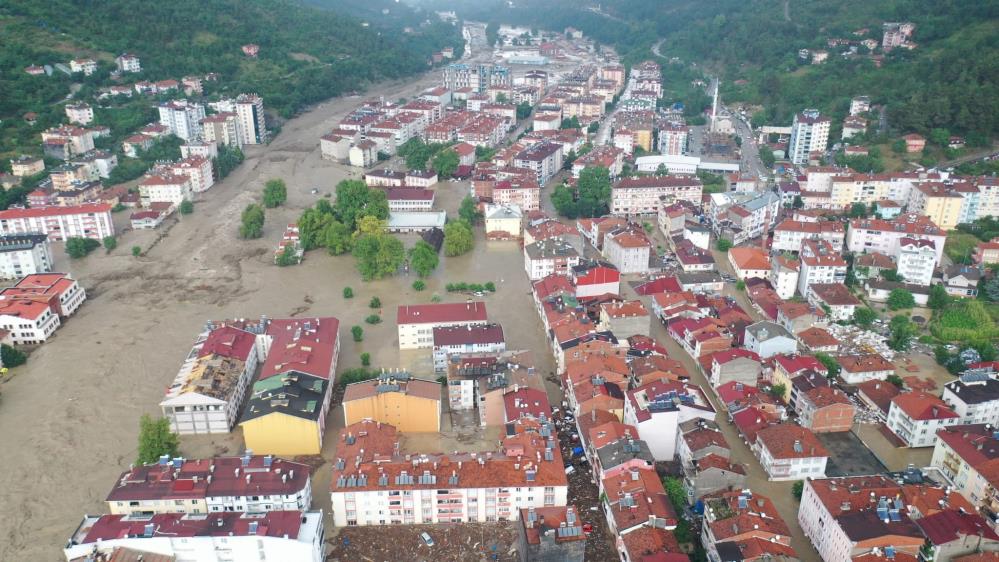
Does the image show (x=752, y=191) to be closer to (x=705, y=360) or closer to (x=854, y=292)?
(x=854, y=292)

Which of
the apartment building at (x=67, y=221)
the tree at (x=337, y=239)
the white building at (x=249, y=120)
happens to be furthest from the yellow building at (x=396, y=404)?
the white building at (x=249, y=120)

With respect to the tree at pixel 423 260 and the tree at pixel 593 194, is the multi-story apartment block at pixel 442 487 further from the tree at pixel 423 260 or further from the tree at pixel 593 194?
the tree at pixel 593 194

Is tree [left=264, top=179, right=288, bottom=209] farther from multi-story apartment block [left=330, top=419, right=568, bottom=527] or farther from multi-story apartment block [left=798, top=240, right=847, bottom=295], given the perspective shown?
multi-story apartment block [left=798, top=240, right=847, bottom=295]

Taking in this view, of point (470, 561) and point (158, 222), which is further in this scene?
point (158, 222)

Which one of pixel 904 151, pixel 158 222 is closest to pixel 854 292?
pixel 904 151

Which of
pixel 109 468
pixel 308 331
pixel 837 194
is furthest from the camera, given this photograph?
pixel 837 194

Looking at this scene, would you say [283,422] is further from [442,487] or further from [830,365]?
[830,365]
